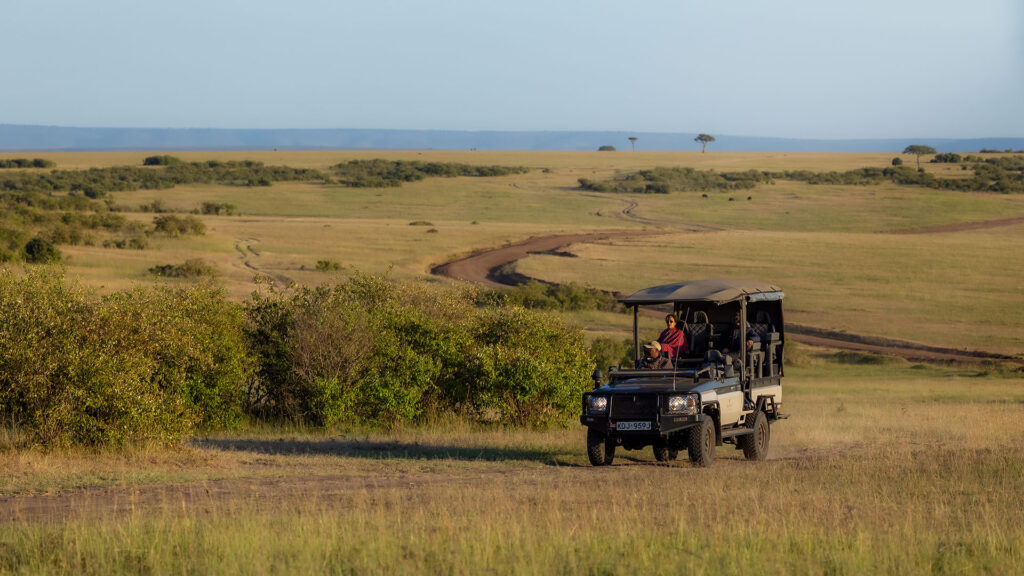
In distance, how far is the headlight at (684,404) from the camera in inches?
539

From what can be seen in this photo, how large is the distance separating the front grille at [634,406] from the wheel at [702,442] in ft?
2.07

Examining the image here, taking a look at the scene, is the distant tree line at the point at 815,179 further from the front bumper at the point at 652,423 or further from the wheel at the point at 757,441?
the front bumper at the point at 652,423

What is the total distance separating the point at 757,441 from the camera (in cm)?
1575

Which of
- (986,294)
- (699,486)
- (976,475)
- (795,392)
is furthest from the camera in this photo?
(986,294)

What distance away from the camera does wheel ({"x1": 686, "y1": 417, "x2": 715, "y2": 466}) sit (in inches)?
552

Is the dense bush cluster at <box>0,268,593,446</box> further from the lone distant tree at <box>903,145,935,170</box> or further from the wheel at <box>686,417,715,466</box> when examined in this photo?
the lone distant tree at <box>903,145,935,170</box>

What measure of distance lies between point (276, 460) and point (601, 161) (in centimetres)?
14591

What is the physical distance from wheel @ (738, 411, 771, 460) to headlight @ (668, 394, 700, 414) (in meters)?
2.23

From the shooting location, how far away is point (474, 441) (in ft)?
57.1

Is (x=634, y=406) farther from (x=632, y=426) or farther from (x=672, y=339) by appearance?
(x=672, y=339)

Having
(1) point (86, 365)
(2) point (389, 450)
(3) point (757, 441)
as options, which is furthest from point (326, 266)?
(3) point (757, 441)

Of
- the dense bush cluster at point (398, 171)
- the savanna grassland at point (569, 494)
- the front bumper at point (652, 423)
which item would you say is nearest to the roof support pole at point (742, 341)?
the savanna grassland at point (569, 494)

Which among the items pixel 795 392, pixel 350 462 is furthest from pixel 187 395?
pixel 795 392

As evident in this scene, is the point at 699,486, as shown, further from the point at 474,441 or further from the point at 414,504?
the point at 474,441
